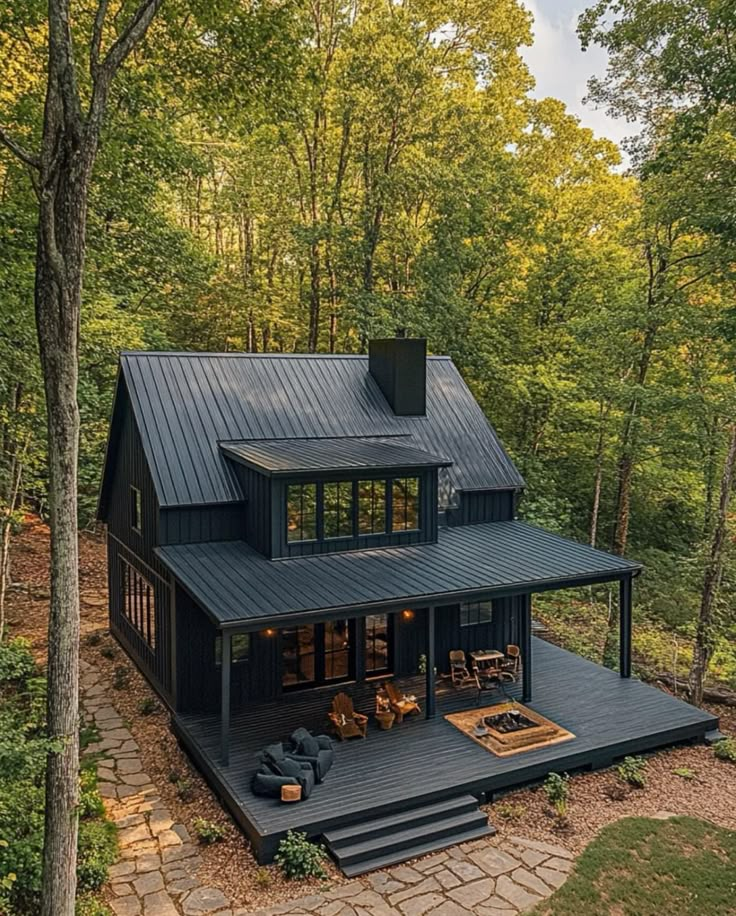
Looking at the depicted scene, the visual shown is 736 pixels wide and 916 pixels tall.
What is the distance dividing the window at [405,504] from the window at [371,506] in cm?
22

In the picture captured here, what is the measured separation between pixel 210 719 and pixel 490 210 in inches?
679

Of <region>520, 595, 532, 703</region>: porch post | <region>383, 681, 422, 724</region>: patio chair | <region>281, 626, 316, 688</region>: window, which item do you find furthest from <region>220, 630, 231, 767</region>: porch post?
<region>520, 595, 532, 703</region>: porch post

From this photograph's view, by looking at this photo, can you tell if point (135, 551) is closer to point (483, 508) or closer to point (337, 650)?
point (337, 650)

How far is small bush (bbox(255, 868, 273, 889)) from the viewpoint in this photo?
741cm

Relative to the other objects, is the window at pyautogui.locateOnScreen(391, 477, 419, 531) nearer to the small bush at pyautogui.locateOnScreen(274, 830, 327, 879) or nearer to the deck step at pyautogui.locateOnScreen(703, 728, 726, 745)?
the small bush at pyautogui.locateOnScreen(274, 830, 327, 879)

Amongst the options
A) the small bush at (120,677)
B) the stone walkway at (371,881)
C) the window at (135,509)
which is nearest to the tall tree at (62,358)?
the stone walkway at (371,881)

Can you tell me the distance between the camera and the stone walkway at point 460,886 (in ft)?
23.3

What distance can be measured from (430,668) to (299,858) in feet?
12.4

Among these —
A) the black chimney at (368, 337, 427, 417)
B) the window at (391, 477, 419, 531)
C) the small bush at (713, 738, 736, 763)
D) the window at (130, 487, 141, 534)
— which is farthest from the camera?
the black chimney at (368, 337, 427, 417)

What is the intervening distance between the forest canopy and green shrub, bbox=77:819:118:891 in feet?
20.7

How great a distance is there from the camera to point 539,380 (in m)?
19.0

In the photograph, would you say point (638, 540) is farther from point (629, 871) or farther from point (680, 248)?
point (629, 871)

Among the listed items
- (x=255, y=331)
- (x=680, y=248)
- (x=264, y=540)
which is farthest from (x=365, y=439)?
(x=255, y=331)

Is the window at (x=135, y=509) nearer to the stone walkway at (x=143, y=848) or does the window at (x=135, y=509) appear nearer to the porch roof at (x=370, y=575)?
the porch roof at (x=370, y=575)
